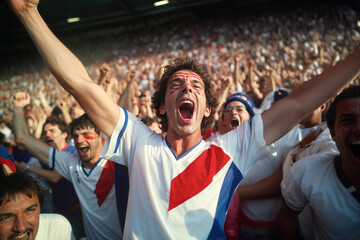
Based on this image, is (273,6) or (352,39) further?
(273,6)

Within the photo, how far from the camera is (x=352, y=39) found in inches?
443

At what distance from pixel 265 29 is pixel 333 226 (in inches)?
526

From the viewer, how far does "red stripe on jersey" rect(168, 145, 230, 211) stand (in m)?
1.46

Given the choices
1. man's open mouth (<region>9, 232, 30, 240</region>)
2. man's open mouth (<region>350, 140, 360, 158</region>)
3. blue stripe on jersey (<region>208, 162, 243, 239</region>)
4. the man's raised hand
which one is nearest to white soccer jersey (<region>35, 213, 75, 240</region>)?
man's open mouth (<region>9, 232, 30, 240</region>)

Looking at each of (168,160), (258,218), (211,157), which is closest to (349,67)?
(211,157)

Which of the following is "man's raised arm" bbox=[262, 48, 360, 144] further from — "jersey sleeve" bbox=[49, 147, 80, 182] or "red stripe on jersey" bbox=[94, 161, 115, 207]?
"jersey sleeve" bbox=[49, 147, 80, 182]

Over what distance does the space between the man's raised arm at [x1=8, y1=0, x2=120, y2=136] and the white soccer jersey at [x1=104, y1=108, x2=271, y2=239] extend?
0.18m

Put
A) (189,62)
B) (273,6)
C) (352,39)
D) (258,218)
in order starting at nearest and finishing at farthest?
(189,62) < (258,218) < (352,39) < (273,6)

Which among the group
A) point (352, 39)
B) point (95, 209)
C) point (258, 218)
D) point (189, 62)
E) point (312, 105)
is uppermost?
point (352, 39)

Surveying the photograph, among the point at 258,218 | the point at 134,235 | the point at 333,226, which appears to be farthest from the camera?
the point at 258,218

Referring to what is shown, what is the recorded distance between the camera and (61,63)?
4.64 feet

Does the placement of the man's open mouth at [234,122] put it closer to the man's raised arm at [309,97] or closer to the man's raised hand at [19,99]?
the man's raised arm at [309,97]

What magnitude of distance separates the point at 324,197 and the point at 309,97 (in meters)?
0.66

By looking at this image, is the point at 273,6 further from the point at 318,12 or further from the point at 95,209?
the point at 95,209
